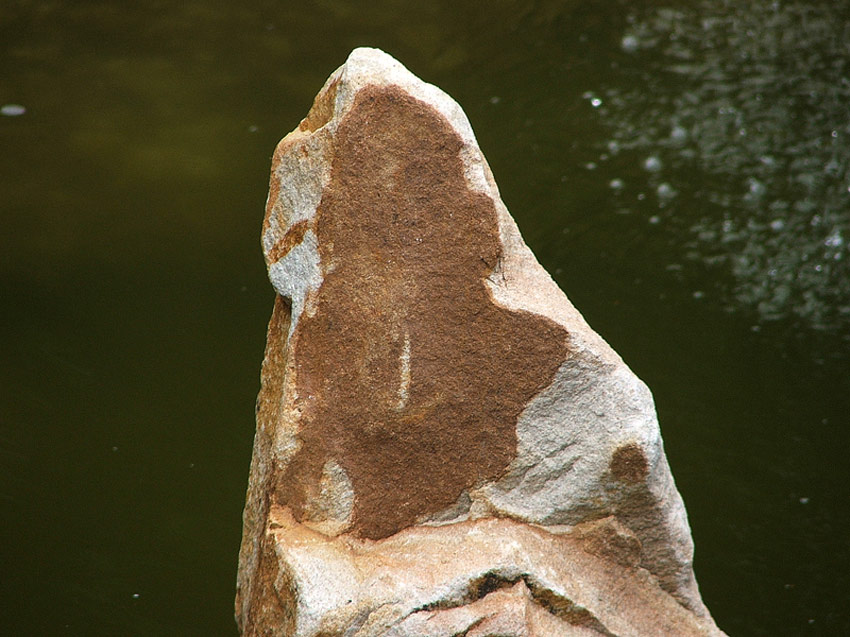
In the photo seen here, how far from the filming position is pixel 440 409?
1259mm

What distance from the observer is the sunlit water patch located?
228 cm

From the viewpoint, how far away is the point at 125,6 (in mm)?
2578

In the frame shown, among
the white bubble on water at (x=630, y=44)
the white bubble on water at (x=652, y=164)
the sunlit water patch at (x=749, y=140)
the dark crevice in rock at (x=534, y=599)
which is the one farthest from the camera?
the white bubble on water at (x=630, y=44)

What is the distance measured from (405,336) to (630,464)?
0.99 ft

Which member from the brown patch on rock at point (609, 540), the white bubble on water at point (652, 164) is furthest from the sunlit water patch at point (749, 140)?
the brown patch on rock at point (609, 540)

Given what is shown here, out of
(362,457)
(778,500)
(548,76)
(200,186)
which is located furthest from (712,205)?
(362,457)

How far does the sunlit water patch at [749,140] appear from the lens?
2.28 m

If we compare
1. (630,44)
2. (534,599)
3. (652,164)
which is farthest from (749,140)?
(534,599)

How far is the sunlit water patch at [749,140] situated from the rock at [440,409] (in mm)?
1082

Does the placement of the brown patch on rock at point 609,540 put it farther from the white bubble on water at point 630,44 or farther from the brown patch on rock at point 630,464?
the white bubble on water at point 630,44

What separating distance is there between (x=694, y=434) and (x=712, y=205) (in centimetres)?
60

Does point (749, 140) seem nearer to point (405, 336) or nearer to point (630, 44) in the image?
point (630, 44)

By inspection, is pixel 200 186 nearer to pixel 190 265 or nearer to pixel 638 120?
pixel 190 265

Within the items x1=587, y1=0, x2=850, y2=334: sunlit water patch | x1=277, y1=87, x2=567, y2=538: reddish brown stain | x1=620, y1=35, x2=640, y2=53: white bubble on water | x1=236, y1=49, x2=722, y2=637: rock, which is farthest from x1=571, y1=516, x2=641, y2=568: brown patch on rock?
x1=620, y1=35, x2=640, y2=53: white bubble on water
